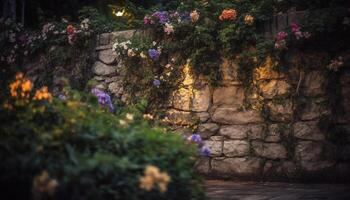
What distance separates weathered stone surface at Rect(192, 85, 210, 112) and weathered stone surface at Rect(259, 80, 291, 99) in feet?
2.24

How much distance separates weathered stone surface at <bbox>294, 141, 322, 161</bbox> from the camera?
173 inches

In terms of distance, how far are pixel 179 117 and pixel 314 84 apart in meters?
1.69

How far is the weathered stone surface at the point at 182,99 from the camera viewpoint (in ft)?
16.9

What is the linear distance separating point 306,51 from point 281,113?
29.1 inches

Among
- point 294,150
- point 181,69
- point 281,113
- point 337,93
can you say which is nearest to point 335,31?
point 337,93

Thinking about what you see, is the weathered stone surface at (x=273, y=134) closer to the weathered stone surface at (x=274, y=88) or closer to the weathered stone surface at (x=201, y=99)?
the weathered stone surface at (x=274, y=88)

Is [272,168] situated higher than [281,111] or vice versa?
[281,111]

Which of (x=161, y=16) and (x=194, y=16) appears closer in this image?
(x=194, y=16)

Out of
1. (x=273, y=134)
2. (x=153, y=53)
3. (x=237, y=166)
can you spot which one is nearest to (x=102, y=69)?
(x=153, y=53)

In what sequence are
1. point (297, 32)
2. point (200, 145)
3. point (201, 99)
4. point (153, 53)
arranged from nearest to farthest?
1. point (200, 145)
2. point (297, 32)
3. point (201, 99)
4. point (153, 53)

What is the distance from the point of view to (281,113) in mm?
4602

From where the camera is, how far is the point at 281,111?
15.1 ft

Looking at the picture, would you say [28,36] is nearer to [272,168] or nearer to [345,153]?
[272,168]

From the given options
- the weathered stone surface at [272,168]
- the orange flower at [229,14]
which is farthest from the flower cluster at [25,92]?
the weathered stone surface at [272,168]
